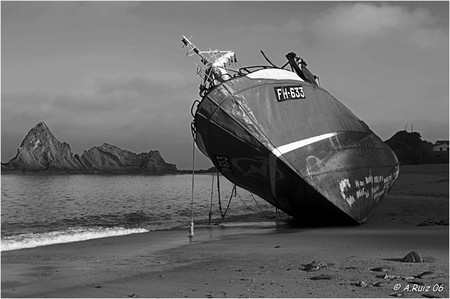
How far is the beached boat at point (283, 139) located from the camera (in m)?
12.6

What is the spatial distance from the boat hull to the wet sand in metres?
1.17

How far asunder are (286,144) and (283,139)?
0.14 metres

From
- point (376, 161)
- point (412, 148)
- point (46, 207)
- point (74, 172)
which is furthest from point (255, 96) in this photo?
point (74, 172)

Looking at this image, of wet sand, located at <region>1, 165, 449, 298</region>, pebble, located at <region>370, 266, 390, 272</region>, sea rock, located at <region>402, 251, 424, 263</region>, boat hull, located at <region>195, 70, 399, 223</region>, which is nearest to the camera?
wet sand, located at <region>1, 165, 449, 298</region>

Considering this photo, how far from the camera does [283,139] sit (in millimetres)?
12734

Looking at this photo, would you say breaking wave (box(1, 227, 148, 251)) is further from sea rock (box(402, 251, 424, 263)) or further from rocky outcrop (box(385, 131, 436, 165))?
rocky outcrop (box(385, 131, 436, 165))

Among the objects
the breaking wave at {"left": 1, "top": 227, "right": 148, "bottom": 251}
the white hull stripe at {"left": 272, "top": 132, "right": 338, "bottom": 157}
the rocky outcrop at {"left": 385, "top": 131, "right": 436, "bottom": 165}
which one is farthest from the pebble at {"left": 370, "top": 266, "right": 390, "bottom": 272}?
the rocky outcrop at {"left": 385, "top": 131, "right": 436, "bottom": 165}

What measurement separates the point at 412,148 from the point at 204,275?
199 ft

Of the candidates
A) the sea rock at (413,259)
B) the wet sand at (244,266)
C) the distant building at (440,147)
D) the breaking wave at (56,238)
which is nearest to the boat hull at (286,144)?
the wet sand at (244,266)

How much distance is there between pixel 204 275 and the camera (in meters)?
6.96

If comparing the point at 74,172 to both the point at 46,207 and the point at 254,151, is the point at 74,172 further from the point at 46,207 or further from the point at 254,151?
the point at 254,151

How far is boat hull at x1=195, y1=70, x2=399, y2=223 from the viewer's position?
12570 millimetres

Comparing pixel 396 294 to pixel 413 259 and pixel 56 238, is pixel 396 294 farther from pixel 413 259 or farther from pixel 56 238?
pixel 56 238

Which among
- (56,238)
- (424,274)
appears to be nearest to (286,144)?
(56,238)
